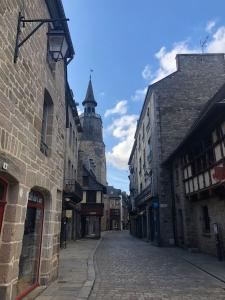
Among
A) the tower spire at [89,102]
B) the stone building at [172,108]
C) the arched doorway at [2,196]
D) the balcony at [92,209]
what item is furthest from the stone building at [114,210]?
the arched doorway at [2,196]

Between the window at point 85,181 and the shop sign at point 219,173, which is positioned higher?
the window at point 85,181

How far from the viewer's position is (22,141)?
5266mm

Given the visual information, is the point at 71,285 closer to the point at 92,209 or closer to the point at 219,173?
the point at 219,173

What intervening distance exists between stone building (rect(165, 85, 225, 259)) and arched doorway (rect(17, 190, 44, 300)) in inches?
202

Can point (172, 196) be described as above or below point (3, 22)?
below

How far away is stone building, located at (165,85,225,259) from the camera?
36.5ft

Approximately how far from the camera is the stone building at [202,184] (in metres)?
11.1

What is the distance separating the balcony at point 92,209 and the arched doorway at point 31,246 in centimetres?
2223

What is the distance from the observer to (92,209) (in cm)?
2920

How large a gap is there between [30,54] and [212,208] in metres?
10.7

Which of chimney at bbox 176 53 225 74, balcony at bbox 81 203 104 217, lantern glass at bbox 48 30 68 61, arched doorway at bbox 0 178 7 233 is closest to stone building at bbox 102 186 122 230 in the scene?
balcony at bbox 81 203 104 217

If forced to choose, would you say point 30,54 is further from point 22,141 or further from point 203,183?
point 203,183

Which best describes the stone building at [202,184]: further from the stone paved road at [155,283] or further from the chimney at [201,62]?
the chimney at [201,62]

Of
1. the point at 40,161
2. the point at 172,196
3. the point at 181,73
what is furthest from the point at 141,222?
the point at 40,161
